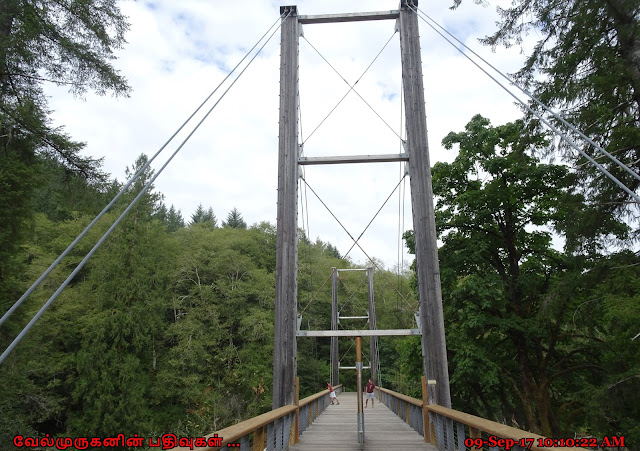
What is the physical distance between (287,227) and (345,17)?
3.05 m

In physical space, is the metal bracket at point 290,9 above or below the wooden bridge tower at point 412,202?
above

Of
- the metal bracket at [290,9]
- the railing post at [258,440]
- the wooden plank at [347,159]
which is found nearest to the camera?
the railing post at [258,440]

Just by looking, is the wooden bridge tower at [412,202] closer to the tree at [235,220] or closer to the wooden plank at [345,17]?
the wooden plank at [345,17]

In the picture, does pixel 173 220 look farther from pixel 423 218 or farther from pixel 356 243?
pixel 423 218

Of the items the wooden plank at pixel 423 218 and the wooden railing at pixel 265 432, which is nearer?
the wooden railing at pixel 265 432

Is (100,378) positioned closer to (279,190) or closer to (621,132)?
(279,190)

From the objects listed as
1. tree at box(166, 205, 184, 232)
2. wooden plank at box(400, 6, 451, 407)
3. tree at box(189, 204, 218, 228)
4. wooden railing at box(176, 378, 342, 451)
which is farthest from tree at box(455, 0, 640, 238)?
tree at box(189, 204, 218, 228)

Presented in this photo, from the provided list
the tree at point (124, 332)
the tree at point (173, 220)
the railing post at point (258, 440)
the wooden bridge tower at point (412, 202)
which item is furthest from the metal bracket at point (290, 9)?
the tree at point (173, 220)

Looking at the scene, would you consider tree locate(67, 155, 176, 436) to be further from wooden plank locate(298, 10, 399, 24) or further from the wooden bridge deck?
wooden plank locate(298, 10, 399, 24)

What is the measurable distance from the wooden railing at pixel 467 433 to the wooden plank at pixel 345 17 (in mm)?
4731

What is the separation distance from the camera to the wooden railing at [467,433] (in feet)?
7.07

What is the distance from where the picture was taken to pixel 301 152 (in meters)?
5.36

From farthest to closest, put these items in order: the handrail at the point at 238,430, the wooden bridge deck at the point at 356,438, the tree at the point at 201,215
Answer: the tree at the point at 201,215 < the wooden bridge deck at the point at 356,438 < the handrail at the point at 238,430

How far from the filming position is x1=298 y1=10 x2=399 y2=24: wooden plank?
18.7 feet
